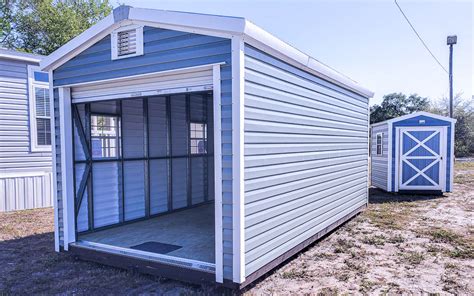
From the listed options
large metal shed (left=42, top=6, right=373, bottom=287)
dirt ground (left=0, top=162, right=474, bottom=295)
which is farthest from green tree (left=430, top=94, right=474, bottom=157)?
large metal shed (left=42, top=6, right=373, bottom=287)

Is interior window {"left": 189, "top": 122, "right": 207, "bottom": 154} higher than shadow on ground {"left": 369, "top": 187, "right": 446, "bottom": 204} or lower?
higher

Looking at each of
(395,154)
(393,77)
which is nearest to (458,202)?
(395,154)

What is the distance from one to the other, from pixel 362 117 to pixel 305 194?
10.9 feet

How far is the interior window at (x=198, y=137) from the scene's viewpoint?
23.2 feet

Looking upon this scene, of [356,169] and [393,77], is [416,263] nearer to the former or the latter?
[356,169]

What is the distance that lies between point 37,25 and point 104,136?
1813cm

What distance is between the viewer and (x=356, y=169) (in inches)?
257

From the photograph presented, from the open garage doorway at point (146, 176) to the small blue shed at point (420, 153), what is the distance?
17.2 feet

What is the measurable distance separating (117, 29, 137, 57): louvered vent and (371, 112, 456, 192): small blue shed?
25.6ft

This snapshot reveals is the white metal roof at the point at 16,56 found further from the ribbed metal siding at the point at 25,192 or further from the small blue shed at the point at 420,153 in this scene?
the small blue shed at the point at 420,153

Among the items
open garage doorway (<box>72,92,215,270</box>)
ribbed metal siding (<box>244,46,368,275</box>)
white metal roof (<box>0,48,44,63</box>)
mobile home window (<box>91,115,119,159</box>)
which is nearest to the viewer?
ribbed metal siding (<box>244,46,368,275</box>)

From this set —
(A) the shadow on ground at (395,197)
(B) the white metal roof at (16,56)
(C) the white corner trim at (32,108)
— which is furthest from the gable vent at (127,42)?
(A) the shadow on ground at (395,197)

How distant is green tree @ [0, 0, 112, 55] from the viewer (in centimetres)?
1895

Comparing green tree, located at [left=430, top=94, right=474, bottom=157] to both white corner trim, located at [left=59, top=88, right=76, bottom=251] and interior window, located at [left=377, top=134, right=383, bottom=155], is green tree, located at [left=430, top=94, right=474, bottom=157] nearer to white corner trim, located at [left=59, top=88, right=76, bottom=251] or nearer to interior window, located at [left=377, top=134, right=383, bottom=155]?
interior window, located at [left=377, top=134, right=383, bottom=155]
